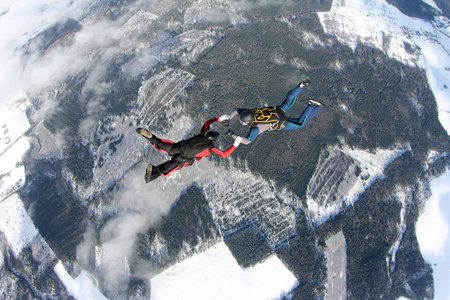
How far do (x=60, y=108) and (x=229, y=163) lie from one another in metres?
30.7

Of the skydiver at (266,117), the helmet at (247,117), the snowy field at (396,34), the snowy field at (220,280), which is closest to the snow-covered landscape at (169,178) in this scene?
the snowy field at (220,280)

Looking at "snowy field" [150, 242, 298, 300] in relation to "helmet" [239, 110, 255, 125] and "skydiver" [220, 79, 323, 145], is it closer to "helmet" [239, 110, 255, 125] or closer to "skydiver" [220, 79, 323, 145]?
"skydiver" [220, 79, 323, 145]

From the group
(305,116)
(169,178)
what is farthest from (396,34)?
(169,178)

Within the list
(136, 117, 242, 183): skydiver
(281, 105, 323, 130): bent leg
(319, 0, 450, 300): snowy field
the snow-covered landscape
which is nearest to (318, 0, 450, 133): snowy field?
(319, 0, 450, 300): snowy field

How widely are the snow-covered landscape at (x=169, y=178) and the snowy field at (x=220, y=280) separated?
13 centimetres

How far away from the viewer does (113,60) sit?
43.2 m

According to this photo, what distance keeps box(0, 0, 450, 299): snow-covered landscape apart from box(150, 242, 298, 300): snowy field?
0.13 m

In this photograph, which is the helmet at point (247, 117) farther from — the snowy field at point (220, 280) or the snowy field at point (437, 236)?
the snowy field at point (437, 236)

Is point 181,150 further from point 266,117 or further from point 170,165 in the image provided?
point 266,117

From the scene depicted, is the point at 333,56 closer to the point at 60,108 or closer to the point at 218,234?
the point at 218,234

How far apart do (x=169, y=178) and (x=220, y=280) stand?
1678cm

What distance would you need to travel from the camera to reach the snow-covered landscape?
114 feet

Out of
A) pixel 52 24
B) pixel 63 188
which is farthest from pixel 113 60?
pixel 63 188

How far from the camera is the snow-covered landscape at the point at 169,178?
34781 mm
